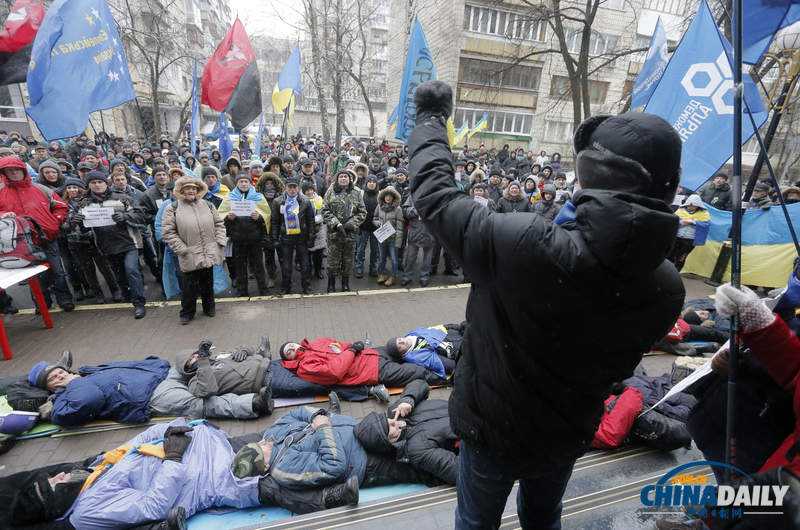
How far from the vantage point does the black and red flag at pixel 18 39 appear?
21.8 feet

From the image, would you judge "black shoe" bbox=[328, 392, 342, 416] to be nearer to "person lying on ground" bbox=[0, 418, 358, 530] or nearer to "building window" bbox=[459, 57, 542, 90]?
"person lying on ground" bbox=[0, 418, 358, 530]

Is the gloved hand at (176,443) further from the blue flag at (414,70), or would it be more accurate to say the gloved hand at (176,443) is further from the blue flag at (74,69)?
the blue flag at (74,69)

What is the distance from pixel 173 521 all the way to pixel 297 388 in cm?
181

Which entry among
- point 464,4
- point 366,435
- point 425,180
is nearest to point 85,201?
point 366,435

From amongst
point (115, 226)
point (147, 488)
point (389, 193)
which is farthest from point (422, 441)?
point (115, 226)

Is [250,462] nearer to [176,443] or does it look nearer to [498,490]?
[176,443]

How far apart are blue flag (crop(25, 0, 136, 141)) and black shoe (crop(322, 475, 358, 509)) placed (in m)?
6.69

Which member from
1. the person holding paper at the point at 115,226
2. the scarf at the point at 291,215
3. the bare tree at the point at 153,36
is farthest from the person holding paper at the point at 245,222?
the bare tree at the point at 153,36

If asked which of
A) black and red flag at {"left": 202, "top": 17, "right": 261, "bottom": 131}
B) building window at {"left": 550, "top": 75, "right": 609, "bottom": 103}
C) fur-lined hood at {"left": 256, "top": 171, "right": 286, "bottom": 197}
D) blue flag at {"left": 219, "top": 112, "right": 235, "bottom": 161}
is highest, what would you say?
building window at {"left": 550, "top": 75, "right": 609, "bottom": 103}

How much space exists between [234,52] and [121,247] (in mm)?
5476

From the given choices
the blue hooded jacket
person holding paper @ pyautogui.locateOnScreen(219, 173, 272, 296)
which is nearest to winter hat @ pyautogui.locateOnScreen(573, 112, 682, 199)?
the blue hooded jacket

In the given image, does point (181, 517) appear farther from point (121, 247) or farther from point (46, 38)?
point (46, 38)

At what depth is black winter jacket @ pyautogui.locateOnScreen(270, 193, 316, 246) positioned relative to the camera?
269 inches

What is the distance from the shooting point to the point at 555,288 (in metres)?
1.17
